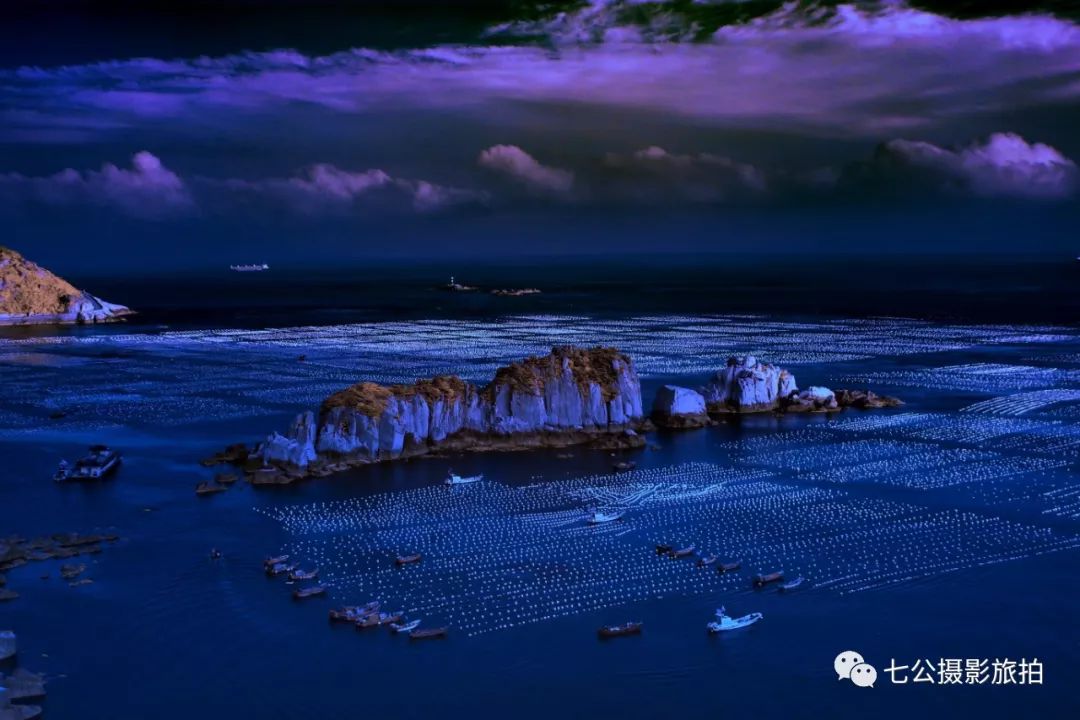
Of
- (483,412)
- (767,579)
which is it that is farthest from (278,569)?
(483,412)

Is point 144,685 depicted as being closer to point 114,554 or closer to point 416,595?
point 416,595

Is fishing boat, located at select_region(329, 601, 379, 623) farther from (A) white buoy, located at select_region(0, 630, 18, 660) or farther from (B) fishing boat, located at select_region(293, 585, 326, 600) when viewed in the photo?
(A) white buoy, located at select_region(0, 630, 18, 660)

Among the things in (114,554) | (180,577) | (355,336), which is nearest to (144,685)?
(180,577)

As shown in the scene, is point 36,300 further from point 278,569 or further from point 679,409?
point 278,569

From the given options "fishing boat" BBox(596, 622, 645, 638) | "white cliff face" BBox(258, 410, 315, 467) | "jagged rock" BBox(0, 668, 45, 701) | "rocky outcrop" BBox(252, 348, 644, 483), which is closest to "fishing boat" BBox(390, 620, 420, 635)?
"fishing boat" BBox(596, 622, 645, 638)

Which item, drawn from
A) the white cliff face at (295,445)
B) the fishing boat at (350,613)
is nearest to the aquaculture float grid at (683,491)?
the fishing boat at (350,613)

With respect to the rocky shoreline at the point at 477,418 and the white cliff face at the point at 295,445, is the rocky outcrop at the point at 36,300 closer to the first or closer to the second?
the rocky shoreline at the point at 477,418
